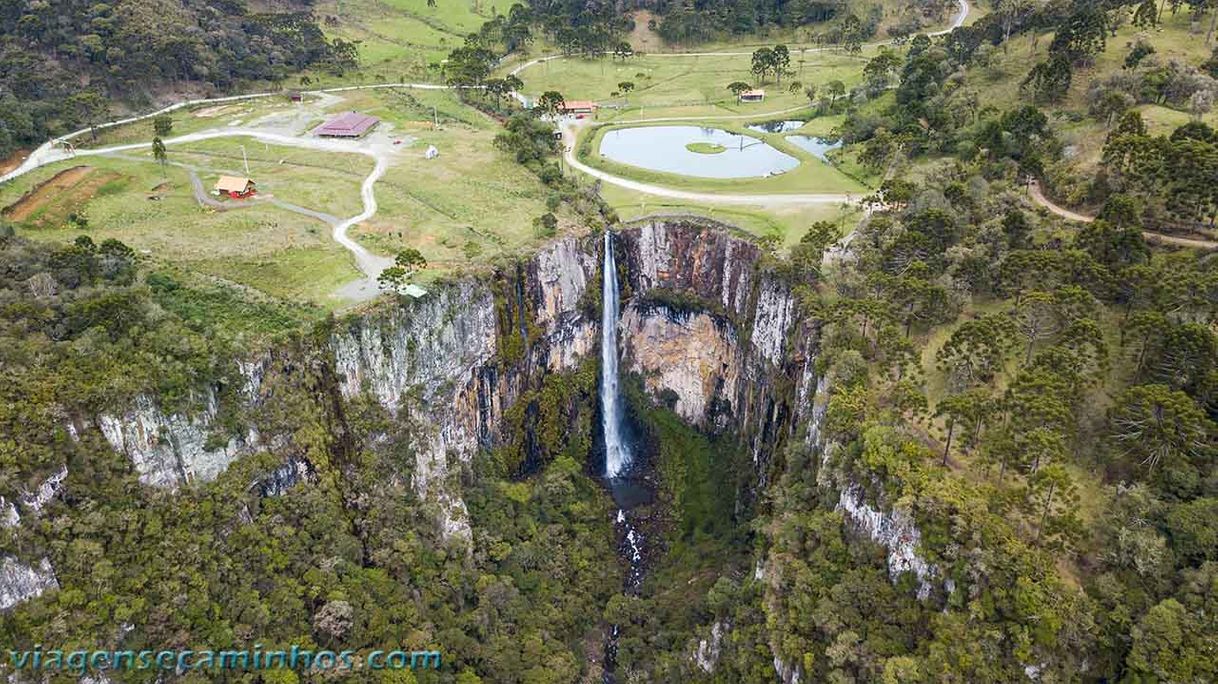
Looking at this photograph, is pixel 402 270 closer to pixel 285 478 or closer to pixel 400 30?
pixel 285 478

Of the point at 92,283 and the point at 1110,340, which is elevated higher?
the point at 92,283

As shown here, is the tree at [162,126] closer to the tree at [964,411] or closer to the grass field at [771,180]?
the grass field at [771,180]

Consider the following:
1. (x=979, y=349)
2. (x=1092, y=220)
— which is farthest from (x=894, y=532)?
(x=1092, y=220)

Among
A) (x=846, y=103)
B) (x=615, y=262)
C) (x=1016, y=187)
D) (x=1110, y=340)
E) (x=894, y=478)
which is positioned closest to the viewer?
(x=894, y=478)

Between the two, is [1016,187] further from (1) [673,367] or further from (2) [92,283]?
(2) [92,283]

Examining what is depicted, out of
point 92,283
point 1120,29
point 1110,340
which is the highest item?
point 1120,29

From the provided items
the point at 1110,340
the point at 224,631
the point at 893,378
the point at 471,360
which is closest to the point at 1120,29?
the point at 1110,340
